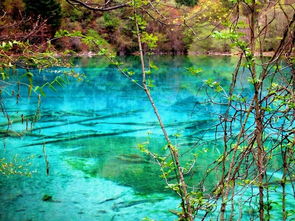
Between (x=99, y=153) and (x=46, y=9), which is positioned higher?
(x=46, y=9)

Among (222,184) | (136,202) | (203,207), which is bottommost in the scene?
(136,202)

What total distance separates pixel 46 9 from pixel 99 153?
22.4m

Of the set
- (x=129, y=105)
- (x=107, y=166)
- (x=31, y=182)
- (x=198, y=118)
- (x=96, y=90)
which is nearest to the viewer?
(x=31, y=182)

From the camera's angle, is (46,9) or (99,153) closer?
(99,153)

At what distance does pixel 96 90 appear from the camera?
47.6 ft

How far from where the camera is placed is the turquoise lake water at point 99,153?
4559 mm

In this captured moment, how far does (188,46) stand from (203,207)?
34899 millimetres

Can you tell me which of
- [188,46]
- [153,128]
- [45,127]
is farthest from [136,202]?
[188,46]

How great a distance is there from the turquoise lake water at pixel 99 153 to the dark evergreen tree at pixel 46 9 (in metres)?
15.4

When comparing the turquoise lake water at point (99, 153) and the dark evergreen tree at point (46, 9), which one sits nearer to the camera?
the turquoise lake water at point (99, 153)

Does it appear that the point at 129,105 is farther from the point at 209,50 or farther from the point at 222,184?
the point at 209,50

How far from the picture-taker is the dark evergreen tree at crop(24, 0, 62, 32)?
26.2m

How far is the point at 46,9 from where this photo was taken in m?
27.1

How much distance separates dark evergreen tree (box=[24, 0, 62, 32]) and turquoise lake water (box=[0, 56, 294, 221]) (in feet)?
50.4
